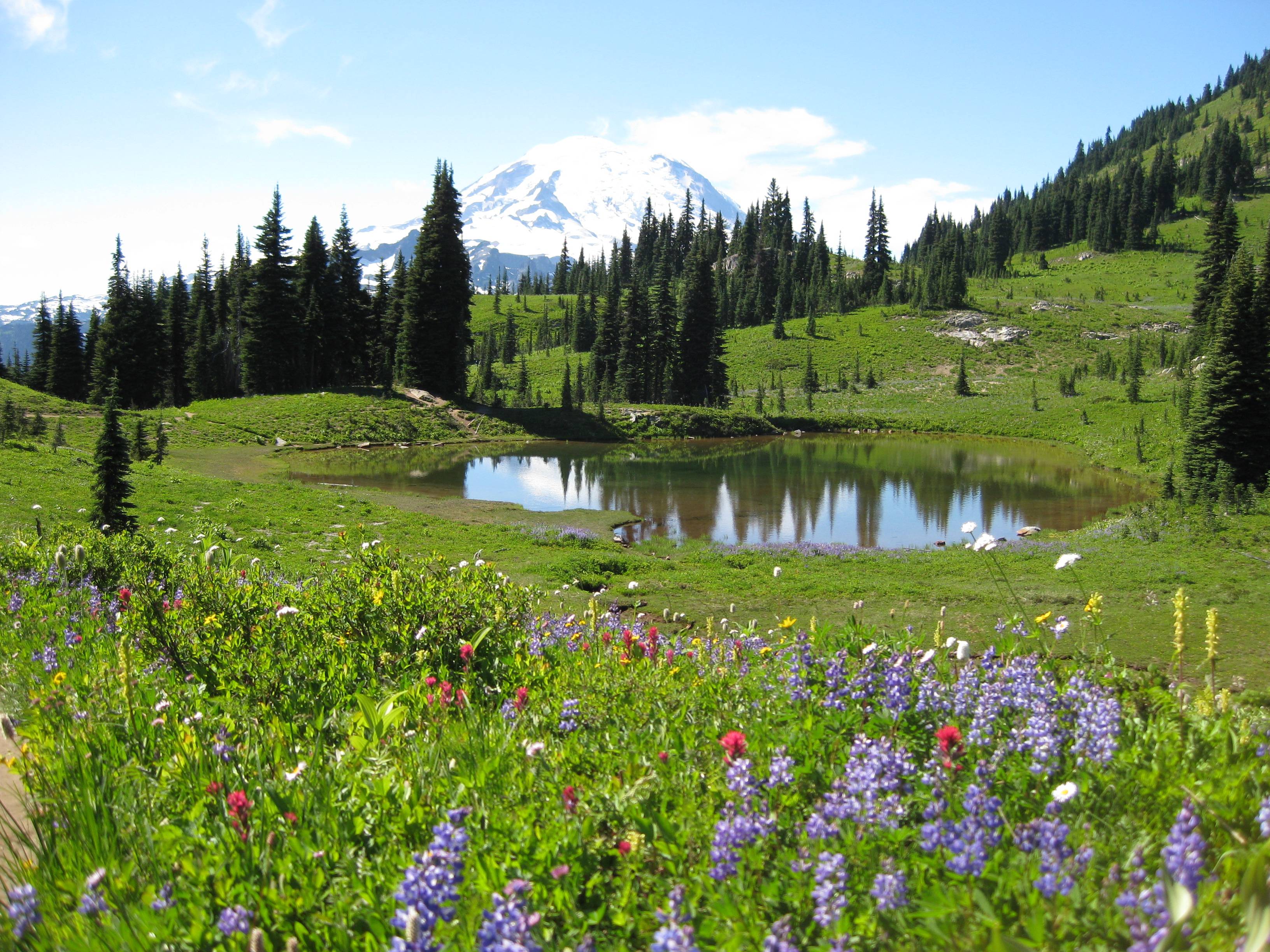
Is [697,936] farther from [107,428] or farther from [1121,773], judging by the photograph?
[107,428]

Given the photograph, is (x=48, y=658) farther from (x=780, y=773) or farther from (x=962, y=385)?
(x=962, y=385)

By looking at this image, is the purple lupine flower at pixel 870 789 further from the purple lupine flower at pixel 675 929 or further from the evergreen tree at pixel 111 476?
the evergreen tree at pixel 111 476

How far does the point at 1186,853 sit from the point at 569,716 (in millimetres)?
2673

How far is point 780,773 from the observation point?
8.80ft

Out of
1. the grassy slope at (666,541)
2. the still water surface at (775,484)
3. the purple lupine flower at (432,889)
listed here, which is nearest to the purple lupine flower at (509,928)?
the purple lupine flower at (432,889)

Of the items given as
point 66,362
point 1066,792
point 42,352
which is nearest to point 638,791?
point 1066,792

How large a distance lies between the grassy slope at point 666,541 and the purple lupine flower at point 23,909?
4950mm

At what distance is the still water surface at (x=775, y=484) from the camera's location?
24547 mm

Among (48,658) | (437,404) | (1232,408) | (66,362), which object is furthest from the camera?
(66,362)

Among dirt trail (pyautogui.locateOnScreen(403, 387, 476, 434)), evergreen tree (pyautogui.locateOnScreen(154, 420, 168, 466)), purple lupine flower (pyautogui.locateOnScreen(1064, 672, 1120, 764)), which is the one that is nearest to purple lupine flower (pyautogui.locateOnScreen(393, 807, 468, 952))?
purple lupine flower (pyautogui.locateOnScreen(1064, 672, 1120, 764))

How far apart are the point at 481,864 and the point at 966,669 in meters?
2.57

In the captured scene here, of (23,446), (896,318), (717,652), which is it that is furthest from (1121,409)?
(23,446)

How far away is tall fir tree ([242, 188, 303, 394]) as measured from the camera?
182 ft

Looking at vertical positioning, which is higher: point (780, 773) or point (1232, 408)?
point (1232, 408)
